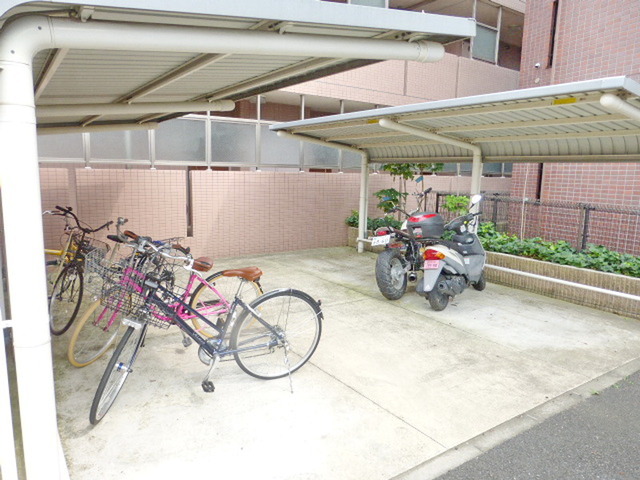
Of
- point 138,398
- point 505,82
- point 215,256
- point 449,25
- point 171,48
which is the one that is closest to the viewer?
point 171,48

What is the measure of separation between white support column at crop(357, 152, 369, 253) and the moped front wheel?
3.09 meters

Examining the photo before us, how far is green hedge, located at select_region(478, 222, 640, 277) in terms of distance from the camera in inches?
222

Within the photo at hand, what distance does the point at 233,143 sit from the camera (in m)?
8.11

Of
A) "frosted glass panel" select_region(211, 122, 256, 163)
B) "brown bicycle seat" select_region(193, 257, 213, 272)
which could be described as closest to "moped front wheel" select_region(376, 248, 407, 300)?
"brown bicycle seat" select_region(193, 257, 213, 272)

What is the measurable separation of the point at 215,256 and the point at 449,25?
595 centimetres

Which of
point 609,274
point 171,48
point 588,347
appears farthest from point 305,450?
point 609,274

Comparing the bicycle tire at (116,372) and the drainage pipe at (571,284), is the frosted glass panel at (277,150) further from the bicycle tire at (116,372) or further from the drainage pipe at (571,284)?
the bicycle tire at (116,372)

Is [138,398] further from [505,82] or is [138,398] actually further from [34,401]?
[505,82]

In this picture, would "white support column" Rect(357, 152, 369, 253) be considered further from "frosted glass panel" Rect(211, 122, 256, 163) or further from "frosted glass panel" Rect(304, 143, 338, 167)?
"frosted glass panel" Rect(211, 122, 256, 163)

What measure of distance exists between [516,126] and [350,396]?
3645 mm

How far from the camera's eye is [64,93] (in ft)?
12.9

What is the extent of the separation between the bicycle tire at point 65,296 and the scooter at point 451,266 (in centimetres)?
361

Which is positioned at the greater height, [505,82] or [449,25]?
[505,82]

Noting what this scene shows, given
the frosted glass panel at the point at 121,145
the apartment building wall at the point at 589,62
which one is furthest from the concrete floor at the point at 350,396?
the apartment building wall at the point at 589,62
